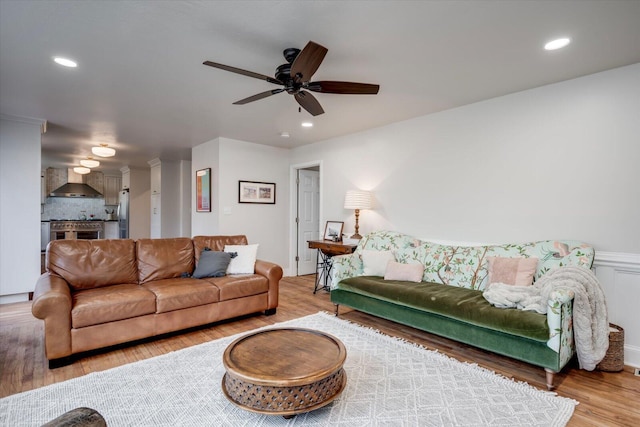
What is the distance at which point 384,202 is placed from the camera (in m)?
4.52

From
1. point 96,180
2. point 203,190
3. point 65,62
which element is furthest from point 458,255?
point 96,180

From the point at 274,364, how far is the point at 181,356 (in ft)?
4.14

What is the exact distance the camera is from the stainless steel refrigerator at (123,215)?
8.48 metres

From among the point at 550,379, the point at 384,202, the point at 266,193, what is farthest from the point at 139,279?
the point at 550,379

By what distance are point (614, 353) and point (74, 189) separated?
11.1 meters

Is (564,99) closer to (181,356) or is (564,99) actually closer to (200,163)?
(181,356)

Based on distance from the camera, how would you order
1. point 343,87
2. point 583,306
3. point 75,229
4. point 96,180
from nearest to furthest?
point 583,306
point 343,87
point 75,229
point 96,180

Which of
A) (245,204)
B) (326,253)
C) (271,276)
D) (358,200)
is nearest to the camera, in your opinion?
(271,276)

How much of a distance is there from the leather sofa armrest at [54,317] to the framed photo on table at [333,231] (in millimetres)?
3373

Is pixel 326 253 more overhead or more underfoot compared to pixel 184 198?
more underfoot

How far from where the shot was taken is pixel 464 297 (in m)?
2.84

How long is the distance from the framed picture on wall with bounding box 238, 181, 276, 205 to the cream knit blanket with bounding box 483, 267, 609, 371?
422cm

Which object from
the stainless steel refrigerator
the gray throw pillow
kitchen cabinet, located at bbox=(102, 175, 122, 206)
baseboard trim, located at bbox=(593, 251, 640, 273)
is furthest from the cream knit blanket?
kitchen cabinet, located at bbox=(102, 175, 122, 206)

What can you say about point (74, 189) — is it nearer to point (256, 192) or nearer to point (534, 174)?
point (256, 192)
